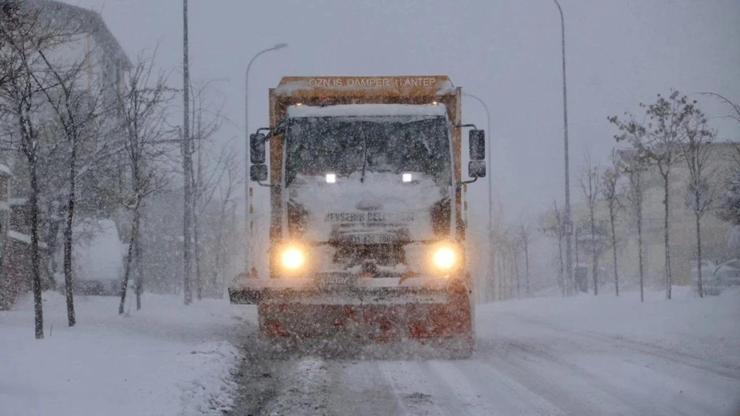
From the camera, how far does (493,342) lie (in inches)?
551

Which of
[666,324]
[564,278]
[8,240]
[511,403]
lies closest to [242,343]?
[511,403]

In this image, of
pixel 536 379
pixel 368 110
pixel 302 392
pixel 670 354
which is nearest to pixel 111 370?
pixel 302 392

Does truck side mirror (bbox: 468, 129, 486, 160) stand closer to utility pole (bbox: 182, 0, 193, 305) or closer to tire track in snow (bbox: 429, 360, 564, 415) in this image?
tire track in snow (bbox: 429, 360, 564, 415)

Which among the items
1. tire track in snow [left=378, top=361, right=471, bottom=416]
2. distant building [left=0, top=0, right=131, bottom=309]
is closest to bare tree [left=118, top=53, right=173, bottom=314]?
distant building [left=0, top=0, right=131, bottom=309]

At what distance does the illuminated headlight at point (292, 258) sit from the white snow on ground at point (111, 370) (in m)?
1.30

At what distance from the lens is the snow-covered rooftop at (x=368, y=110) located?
1245 cm

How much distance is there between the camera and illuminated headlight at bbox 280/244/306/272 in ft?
37.8

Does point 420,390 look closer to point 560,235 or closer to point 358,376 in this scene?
point 358,376

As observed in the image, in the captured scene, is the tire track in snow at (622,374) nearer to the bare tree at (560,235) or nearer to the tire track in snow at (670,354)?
the tire track in snow at (670,354)

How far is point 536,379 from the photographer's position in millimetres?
9234

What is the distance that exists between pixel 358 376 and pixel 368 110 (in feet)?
13.9

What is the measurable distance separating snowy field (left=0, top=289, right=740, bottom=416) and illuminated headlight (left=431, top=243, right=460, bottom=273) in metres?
1.27

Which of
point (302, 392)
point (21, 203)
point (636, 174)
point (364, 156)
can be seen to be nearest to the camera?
point (302, 392)

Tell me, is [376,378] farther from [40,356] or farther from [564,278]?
[564,278]
